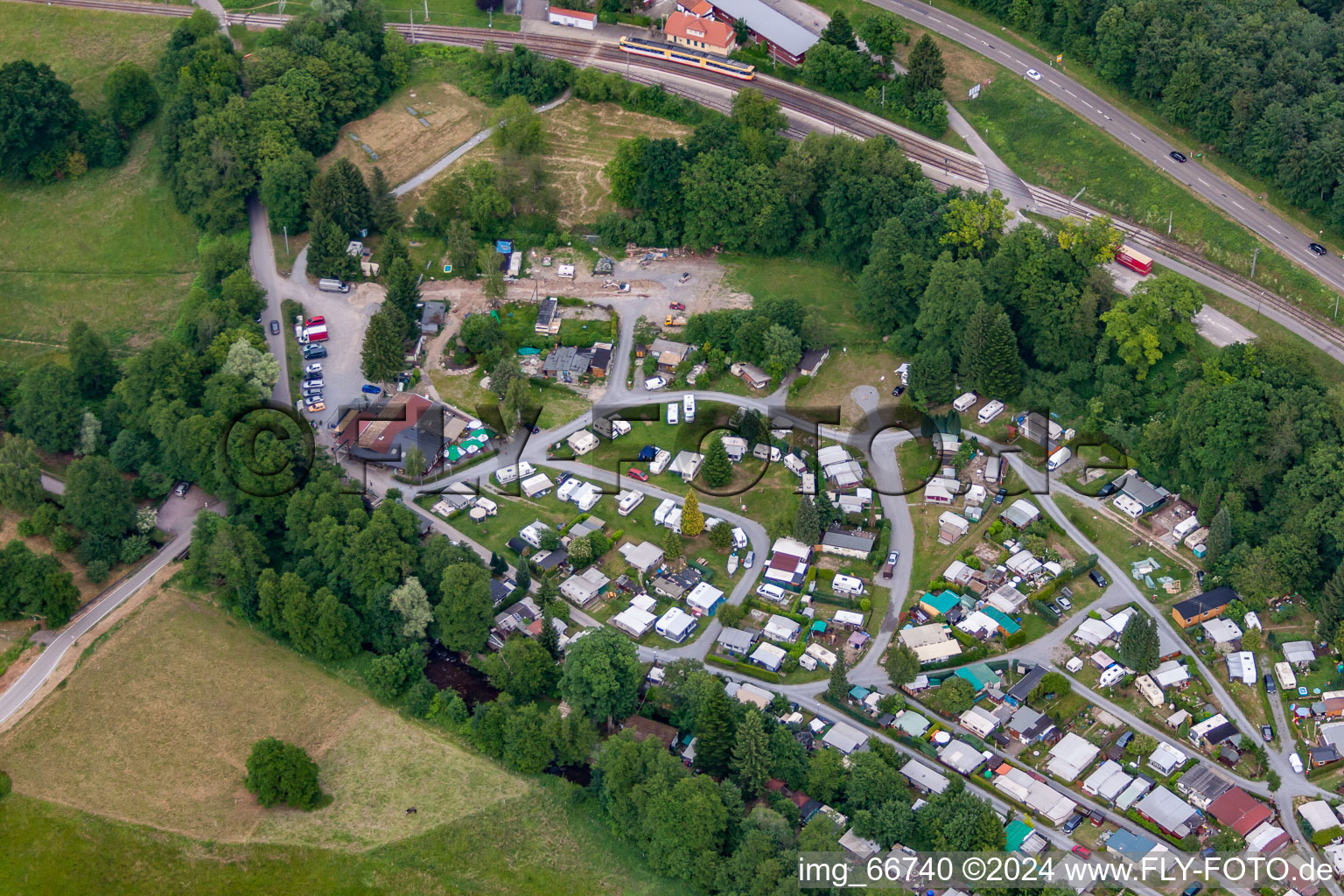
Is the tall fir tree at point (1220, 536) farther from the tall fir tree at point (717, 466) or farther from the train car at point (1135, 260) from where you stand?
the tall fir tree at point (717, 466)

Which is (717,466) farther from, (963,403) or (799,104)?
(799,104)

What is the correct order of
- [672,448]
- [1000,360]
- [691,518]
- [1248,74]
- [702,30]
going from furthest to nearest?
[702,30], [1248,74], [672,448], [1000,360], [691,518]

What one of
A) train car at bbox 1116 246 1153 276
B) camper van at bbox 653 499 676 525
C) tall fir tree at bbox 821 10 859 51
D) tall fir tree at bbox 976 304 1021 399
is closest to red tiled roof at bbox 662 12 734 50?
tall fir tree at bbox 821 10 859 51

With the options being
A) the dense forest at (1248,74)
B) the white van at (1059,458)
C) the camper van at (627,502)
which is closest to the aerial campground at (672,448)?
the dense forest at (1248,74)

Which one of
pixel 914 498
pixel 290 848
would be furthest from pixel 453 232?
pixel 290 848

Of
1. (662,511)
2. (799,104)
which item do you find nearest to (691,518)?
(662,511)

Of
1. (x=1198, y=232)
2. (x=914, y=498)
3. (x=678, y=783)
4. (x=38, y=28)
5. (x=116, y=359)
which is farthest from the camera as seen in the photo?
(x=38, y=28)

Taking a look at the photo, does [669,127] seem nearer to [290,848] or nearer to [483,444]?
[483,444]
